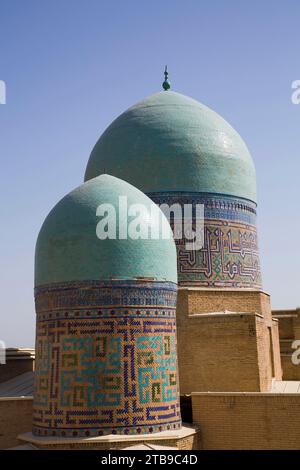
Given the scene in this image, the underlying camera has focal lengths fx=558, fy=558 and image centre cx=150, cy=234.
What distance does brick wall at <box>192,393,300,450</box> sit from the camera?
8.72 meters

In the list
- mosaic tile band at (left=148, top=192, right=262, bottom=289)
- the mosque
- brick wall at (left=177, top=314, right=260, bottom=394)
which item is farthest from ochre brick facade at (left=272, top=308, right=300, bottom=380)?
brick wall at (left=177, top=314, right=260, bottom=394)

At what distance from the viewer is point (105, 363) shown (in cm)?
815

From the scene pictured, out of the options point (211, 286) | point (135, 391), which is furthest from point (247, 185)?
point (135, 391)

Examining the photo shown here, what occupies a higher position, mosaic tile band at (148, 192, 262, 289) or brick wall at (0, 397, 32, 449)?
mosaic tile band at (148, 192, 262, 289)

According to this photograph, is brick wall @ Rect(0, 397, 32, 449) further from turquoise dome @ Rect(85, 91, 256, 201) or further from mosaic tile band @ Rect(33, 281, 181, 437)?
→ turquoise dome @ Rect(85, 91, 256, 201)

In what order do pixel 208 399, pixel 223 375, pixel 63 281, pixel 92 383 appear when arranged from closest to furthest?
pixel 92 383 < pixel 63 281 < pixel 208 399 < pixel 223 375

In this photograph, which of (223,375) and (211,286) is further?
(211,286)

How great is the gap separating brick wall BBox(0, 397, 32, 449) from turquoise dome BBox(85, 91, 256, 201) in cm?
505

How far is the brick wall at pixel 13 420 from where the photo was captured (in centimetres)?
958

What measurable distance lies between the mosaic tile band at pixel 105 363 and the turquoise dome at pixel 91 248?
21cm

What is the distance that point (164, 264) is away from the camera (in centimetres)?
904

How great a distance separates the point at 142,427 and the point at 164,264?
2.52m

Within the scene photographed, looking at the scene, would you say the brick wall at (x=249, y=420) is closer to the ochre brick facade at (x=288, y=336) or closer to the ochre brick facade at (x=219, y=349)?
the ochre brick facade at (x=219, y=349)
